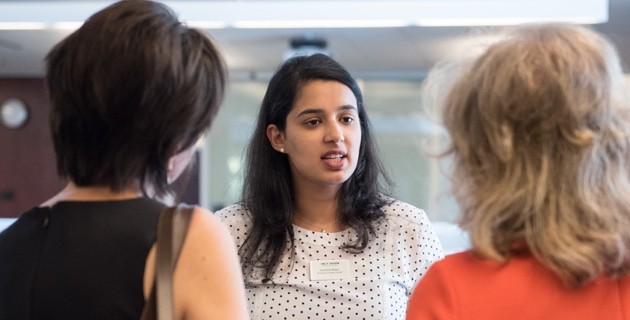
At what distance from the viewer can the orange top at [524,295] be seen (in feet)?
3.36

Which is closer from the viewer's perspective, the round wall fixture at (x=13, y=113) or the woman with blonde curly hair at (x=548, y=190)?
the woman with blonde curly hair at (x=548, y=190)

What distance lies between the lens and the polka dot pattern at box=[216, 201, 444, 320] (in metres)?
1.81

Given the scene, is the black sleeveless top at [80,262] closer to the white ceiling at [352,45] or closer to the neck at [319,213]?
the neck at [319,213]

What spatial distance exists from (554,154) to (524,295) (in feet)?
0.67

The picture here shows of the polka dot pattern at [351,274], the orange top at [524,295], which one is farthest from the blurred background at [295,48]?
the orange top at [524,295]

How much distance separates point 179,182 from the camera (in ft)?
4.02

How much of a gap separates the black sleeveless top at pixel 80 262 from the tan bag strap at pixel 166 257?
0.07 ft

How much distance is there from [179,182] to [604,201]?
0.67 meters

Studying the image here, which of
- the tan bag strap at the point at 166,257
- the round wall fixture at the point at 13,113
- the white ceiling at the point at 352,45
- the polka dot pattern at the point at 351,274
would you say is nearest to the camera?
the tan bag strap at the point at 166,257

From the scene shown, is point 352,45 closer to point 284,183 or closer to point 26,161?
point 26,161

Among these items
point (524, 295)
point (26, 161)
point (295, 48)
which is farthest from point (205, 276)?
point (26, 161)

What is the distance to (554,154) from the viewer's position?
1.04 metres

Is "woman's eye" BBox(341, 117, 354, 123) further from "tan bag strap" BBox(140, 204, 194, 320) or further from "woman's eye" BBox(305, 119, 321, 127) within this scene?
"tan bag strap" BBox(140, 204, 194, 320)

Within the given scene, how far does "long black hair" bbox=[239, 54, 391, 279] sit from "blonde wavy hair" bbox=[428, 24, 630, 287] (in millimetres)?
867
